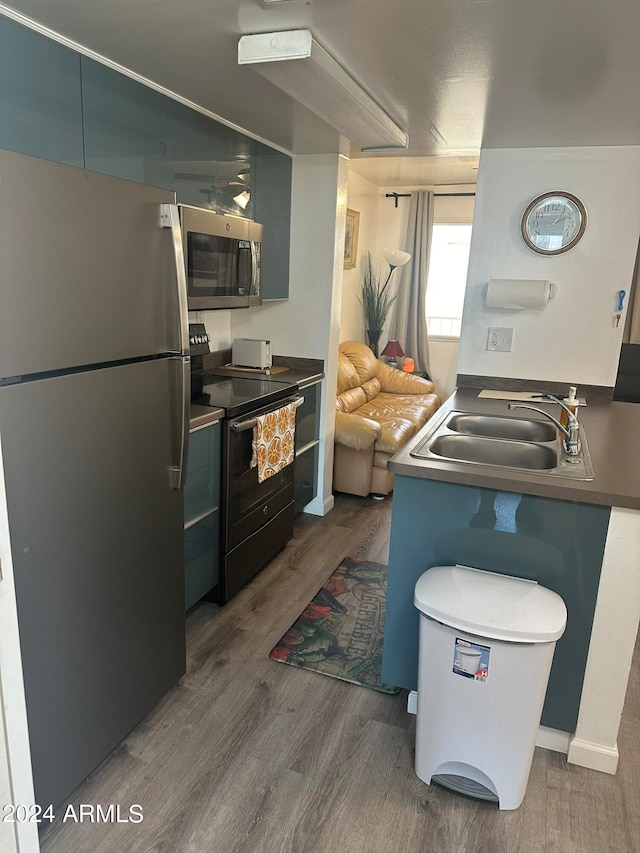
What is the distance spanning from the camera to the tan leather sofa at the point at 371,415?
4.11 meters

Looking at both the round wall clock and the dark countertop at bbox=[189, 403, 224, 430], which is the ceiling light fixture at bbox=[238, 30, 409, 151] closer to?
the round wall clock

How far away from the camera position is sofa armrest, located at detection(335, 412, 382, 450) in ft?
13.2

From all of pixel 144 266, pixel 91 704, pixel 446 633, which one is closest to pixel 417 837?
pixel 446 633

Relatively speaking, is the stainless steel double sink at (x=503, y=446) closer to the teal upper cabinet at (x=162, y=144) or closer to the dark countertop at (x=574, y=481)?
the dark countertop at (x=574, y=481)

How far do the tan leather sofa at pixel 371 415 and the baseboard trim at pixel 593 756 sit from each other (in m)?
2.12

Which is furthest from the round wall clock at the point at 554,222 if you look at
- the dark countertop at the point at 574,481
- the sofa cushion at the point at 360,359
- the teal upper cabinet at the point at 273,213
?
the sofa cushion at the point at 360,359

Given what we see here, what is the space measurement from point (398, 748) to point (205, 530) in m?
1.16

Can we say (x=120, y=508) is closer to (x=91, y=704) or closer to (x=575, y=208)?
(x=91, y=704)

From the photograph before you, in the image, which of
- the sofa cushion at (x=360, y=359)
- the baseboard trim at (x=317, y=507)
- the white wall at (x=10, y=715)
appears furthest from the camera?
the sofa cushion at (x=360, y=359)

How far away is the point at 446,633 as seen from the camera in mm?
1713

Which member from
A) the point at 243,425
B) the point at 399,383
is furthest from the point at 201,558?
the point at 399,383

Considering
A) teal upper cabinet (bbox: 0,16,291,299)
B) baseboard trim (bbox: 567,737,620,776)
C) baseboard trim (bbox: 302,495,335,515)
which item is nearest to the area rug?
baseboard trim (bbox: 567,737,620,776)

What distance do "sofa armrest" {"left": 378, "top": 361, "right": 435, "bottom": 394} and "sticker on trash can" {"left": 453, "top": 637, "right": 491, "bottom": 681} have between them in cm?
429

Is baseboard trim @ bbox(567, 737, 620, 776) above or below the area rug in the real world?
above
